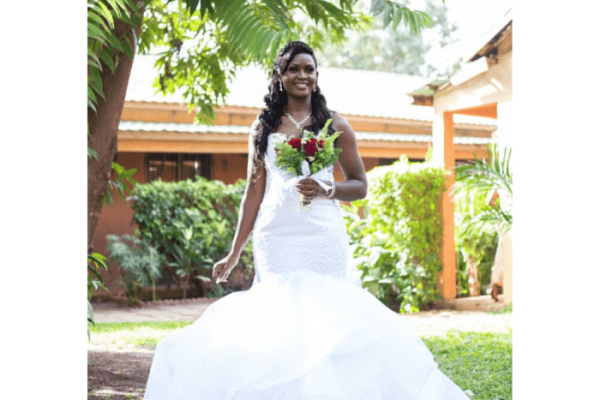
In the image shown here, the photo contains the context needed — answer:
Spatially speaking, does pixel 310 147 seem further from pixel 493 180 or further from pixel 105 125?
pixel 493 180

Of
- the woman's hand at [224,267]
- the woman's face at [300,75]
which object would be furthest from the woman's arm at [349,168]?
the woman's hand at [224,267]

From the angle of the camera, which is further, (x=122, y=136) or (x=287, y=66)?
(x=122, y=136)

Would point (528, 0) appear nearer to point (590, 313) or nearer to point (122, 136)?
point (590, 313)

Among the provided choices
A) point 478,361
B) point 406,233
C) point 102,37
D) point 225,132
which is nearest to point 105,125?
point 102,37

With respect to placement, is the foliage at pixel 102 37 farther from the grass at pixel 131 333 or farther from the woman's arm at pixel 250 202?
the grass at pixel 131 333

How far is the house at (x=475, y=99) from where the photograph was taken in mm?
9305

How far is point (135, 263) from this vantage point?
11.2 meters

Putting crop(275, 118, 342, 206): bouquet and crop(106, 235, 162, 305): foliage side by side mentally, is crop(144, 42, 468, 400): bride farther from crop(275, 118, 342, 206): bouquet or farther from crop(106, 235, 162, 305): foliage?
crop(106, 235, 162, 305): foliage

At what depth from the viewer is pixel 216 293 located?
494 inches

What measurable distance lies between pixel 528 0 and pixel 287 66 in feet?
4.53

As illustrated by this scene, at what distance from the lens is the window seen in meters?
14.8

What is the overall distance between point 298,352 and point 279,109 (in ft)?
4.29

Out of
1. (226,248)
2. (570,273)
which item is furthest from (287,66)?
(226,248)

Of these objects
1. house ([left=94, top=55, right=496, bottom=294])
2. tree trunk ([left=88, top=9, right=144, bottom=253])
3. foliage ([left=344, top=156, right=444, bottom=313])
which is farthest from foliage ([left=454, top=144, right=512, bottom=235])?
tree trunk ([left=88, top=9, right=144, bottom=253])
